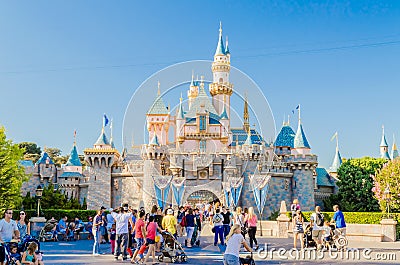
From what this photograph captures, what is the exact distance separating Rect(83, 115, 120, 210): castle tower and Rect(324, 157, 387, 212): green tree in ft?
64.5

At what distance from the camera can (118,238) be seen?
37.0 ft

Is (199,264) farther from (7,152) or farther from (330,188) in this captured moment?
(330,188)

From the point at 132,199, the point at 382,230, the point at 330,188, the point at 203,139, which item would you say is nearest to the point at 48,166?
the point at 132,199

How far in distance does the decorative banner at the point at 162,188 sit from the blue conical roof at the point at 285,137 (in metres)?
12.0

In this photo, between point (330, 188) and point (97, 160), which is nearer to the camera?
point (97, 160)

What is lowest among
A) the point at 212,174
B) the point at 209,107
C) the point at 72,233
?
the point at 72,233

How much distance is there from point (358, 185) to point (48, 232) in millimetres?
28378

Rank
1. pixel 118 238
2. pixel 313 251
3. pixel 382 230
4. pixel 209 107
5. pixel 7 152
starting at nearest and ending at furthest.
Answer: pixel 118 238, pixel 313 251, pixel 382 230, pixel 7 152, pixel 209 107

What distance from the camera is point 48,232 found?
60.7 ft

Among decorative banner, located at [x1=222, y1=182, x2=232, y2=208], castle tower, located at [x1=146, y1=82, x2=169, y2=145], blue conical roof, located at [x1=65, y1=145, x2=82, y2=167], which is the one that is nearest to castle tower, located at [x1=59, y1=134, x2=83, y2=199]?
blue conical roof, located at [x1=65, y1=145, x2=82, y2=167]

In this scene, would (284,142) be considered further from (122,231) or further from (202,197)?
(122,231)

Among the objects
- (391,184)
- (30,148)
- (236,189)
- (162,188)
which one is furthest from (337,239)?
(30,148)

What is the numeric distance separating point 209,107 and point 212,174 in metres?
11.5

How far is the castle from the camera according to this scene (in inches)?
1506
